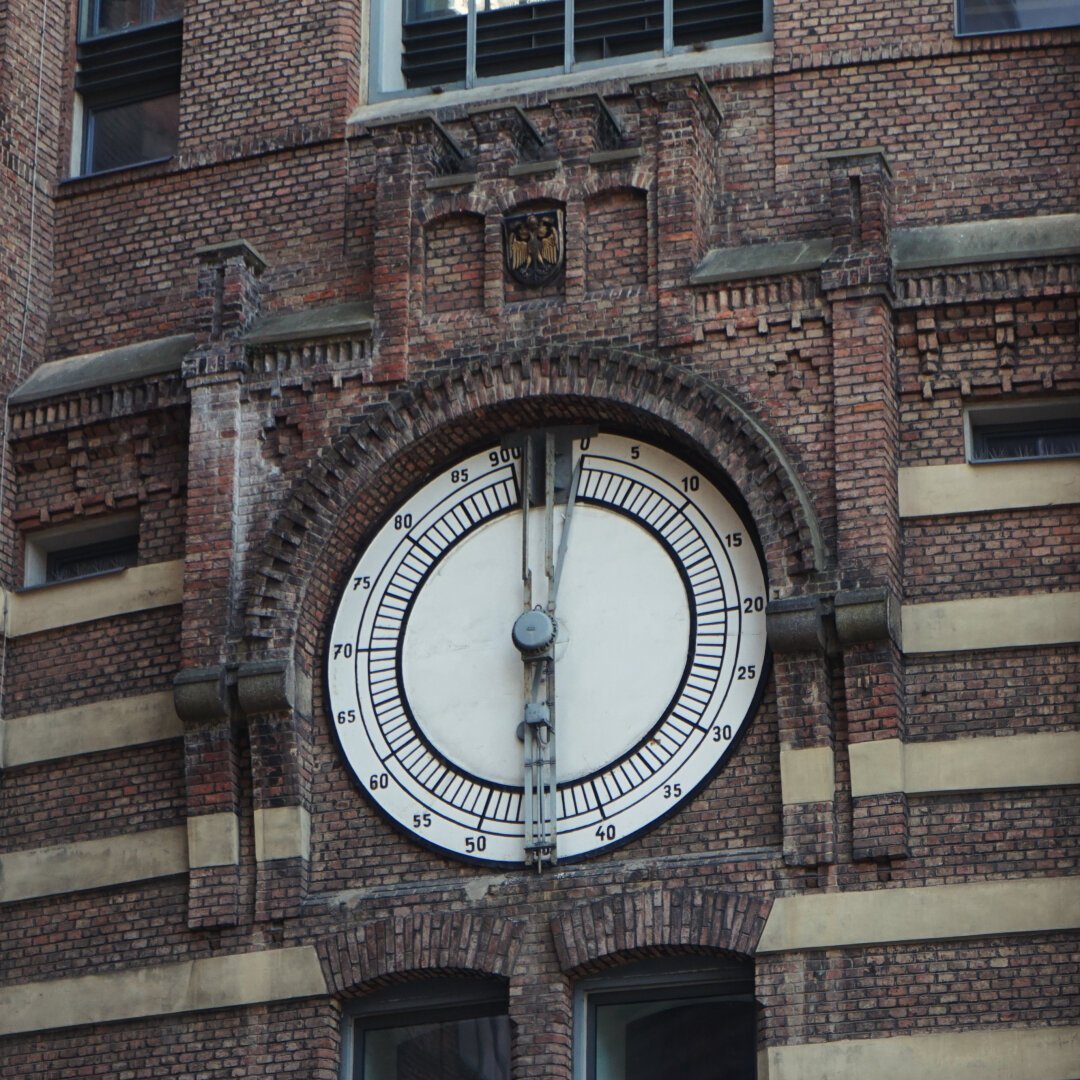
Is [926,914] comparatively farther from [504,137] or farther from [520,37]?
[520,37]

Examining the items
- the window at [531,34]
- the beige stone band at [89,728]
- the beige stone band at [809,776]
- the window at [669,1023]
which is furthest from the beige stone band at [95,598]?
the beige stone band at [809,776]

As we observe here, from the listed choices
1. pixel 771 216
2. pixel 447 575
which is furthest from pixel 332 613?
pixel 771 216

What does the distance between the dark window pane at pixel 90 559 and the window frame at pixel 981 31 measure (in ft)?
23.9

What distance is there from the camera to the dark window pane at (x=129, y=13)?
25.9 m

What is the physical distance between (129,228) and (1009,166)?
706cm

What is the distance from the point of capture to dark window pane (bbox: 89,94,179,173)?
84.1 feet

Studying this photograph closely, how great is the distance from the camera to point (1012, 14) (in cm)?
2362

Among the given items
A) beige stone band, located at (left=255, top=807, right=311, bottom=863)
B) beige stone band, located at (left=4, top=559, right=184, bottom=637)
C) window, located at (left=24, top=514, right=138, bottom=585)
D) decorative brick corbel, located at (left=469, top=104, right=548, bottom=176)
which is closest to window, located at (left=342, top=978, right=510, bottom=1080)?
beige stone band, located at (left=255, top=807, right=311, bottom=863)

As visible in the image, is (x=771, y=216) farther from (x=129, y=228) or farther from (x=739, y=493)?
(x=129, y=228)

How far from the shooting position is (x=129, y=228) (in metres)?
25.2

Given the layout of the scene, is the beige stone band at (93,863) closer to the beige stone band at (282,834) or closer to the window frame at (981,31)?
the beige stone band at (282,834)

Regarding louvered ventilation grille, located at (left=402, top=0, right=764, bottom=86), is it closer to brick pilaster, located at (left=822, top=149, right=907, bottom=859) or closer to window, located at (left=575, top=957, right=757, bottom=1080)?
brick pilaster, located at (left=822, top=149, right=907, bottom=859)

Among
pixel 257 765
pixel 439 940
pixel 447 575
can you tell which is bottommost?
pixel 439 940

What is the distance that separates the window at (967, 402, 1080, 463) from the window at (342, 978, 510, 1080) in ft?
16.6
